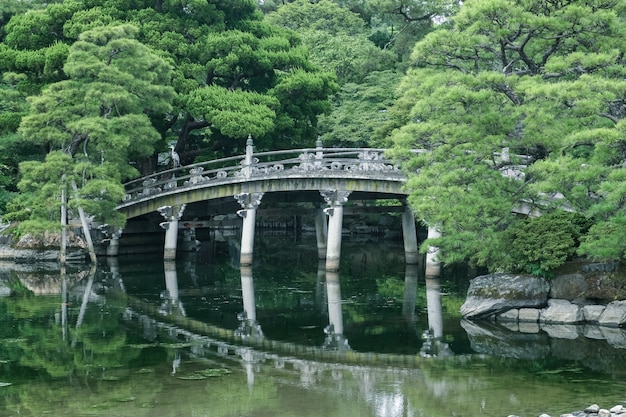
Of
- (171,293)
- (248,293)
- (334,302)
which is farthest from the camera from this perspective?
(248,293)

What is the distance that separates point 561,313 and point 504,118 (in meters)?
5.27

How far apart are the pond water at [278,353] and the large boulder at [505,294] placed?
1.92 feet

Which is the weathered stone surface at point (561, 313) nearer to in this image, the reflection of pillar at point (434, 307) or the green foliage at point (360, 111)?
the reflection of pillar at point (434, 307)

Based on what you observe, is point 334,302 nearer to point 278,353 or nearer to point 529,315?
point 529,315

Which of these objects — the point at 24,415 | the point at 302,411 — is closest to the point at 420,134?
the point at 302,411

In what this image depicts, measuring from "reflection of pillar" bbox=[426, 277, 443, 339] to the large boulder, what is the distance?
891 mm

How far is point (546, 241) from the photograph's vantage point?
22.5 meters

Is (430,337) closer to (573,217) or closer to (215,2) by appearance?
(573,217)

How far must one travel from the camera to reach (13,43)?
131 feet

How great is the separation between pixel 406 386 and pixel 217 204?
25881 millimetres

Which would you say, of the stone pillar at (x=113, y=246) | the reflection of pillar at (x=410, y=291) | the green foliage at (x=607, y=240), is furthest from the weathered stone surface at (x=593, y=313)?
the stone pillar at (x=113, y=246)

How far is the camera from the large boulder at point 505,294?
74.7ft

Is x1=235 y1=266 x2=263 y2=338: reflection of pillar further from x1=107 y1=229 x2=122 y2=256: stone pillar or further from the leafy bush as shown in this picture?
x1=107 y1=229 x2=122 y2=256: stone pillar

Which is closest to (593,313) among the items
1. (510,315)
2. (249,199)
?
(510,315)
